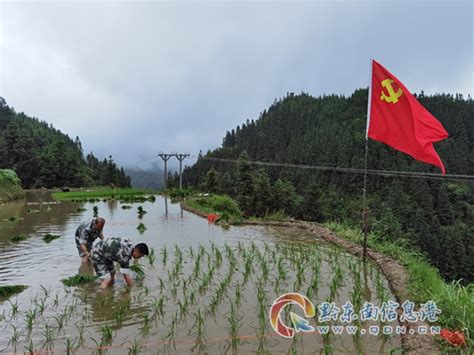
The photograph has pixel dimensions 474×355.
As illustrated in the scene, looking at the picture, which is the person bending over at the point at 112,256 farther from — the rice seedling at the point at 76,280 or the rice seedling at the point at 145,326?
the rice seedling at the point at 145,326

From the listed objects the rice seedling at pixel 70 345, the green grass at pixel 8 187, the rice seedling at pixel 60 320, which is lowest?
the rice seedling at pixel 70 345

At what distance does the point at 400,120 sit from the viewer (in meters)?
6.29

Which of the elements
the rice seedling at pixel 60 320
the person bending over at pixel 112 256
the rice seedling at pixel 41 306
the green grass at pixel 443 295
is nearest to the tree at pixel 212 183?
the green grass at pixel 443 295

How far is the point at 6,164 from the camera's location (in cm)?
4691

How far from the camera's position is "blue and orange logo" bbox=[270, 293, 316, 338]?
4473 mm

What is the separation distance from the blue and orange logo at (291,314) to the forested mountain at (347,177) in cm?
270

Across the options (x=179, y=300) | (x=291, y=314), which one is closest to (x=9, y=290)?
(x=179, y=300)

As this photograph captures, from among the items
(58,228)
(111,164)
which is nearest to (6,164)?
(111,164)

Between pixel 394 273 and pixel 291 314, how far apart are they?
8.96 feet

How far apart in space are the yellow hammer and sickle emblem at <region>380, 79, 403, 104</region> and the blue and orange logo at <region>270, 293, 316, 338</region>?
11.8 feet

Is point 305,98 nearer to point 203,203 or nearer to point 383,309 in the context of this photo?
point 203,203

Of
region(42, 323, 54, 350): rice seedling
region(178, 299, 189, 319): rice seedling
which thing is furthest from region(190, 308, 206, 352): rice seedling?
region(42, 323, 54, 350): rice seedling

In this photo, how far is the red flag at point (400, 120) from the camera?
5.96m

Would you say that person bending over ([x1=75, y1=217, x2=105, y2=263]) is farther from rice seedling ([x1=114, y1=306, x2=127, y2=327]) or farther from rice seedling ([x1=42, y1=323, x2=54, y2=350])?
rice seedling ([x1=42, y1=323, x2=54, y2=350])
